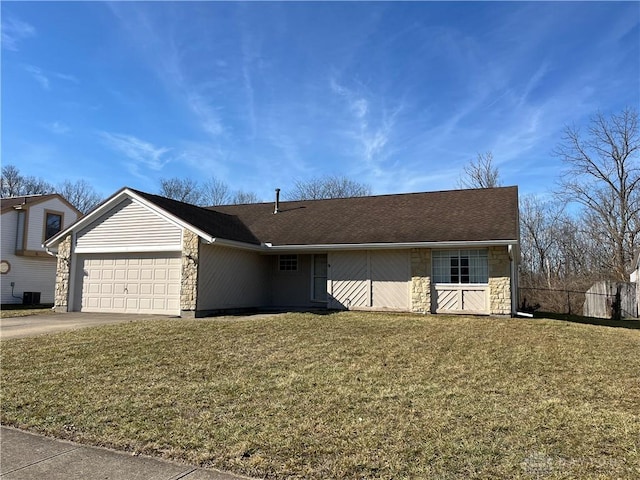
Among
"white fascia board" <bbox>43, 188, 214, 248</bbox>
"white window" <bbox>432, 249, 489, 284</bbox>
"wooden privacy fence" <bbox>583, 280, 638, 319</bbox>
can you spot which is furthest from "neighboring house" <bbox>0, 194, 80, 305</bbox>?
"wooden privacy fence" <bbox>583, 280, 638, 319</bbox>

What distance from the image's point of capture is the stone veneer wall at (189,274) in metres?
14.1

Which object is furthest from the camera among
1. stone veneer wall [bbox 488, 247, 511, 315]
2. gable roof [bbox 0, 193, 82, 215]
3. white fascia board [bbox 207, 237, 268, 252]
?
gable roof [bbox 0, 193, 82, 215]

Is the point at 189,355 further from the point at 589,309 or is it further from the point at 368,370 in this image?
the point at 589,309

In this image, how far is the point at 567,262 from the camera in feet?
114

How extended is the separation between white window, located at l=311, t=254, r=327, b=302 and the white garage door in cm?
501

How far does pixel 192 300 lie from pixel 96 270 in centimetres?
463

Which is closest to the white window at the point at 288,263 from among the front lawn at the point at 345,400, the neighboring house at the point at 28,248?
the front lawn at the point at 345,400

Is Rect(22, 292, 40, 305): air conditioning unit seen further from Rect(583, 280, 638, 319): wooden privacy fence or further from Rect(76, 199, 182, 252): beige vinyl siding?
Rect(583, 280, 638, 319): wooden privacy fence

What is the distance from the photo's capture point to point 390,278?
1556 centimetres

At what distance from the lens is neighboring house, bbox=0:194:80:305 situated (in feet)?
78.3

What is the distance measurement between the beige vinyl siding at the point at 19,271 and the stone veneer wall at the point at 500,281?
23.3 metres

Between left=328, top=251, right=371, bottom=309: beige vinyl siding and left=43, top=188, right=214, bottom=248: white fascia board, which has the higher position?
left=43, top=188, right=214, bottom=248: white fascia board

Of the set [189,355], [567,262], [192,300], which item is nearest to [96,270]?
[192,300]

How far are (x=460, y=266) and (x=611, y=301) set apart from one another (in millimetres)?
8497
